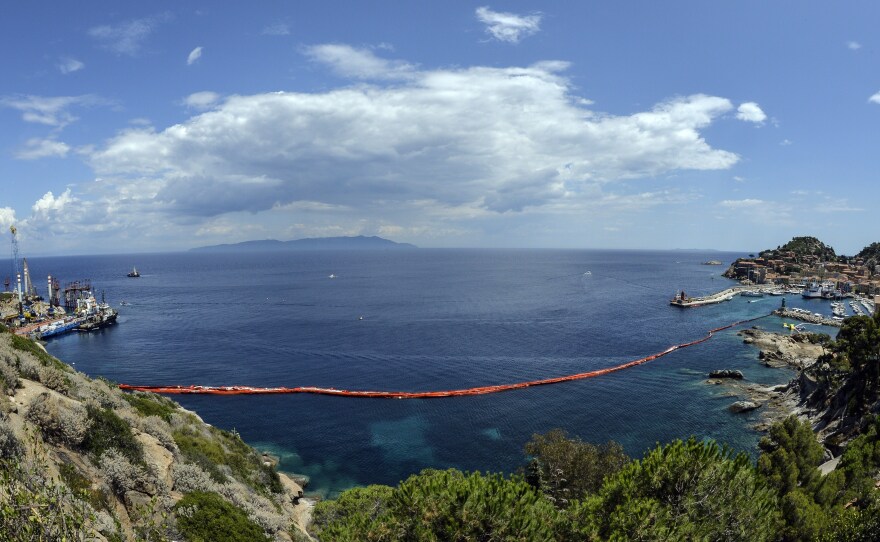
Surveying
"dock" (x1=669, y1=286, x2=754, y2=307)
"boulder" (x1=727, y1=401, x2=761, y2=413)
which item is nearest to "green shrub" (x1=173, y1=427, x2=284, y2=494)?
"boulder" (x1=727, y1=401, x2=761, y2=413)

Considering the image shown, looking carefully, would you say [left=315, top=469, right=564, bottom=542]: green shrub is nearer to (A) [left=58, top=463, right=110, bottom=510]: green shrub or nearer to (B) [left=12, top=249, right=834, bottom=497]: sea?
(A) [left=58, top=463, right=110, bottom=510]: green shrub

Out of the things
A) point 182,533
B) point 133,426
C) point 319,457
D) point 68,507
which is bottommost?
point 319,457

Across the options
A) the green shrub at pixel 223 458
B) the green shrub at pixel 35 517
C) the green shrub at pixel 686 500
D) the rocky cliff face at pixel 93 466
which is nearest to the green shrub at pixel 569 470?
the green shrub at pixel 686 500

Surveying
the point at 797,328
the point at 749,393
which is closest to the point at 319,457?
the point at 749,393

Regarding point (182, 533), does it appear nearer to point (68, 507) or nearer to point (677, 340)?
point (68, 507)

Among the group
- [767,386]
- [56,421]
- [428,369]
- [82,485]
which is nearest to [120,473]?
[82,485]

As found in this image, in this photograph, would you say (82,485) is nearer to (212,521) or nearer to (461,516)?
(212,521)

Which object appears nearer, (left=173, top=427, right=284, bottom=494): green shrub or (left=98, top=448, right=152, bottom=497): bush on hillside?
(left=98, top=448, right=152, bottom=497): bush on hillside
